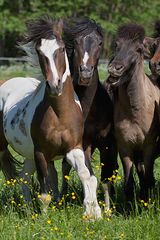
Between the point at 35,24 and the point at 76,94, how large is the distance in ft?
3.35

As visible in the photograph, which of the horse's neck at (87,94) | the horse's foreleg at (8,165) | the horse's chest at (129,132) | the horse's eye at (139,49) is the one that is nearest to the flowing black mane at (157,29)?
the horse's eye at (139,49)

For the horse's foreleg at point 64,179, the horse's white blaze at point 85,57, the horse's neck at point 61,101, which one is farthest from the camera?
the horse's foreleg at point 64,179

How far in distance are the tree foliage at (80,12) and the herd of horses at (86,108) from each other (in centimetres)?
2941

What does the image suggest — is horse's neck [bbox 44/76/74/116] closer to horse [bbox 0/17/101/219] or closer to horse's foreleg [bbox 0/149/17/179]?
horse [bbox 0/17/101/219]

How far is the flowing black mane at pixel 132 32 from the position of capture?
26.6ft

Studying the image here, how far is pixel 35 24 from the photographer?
316 inches

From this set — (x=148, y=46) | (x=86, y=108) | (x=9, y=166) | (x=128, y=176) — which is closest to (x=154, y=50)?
(x=148, y=46)

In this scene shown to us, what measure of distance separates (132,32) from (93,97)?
98 centimetres

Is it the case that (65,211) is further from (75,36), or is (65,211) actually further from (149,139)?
(75,36)

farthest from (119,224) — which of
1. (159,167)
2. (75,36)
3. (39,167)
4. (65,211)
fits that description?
(159,167)

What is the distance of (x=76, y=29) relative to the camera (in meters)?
8.38

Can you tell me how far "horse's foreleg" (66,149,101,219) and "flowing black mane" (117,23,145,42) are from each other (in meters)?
1.47

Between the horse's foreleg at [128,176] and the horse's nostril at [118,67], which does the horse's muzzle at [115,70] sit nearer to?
the horse's nostril at [118,67]

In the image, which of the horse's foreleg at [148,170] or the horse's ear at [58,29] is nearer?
the horse's ear at [58,29]
